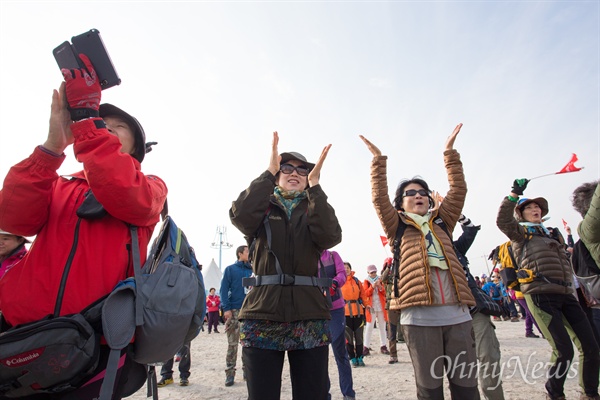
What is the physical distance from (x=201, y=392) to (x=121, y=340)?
4.98 m

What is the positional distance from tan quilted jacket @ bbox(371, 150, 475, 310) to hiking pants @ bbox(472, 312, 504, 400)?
39.8 inches

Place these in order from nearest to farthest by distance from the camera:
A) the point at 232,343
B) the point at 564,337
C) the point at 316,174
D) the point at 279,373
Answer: the point at 279,373, the point at 316,174, the point at 564,337, the point at 232,343

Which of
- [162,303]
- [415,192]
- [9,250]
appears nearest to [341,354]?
[415,192]

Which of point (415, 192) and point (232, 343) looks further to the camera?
point (232, 343)

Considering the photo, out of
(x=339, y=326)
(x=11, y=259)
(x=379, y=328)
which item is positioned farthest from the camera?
(x=379, y=328)

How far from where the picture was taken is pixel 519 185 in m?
4.37

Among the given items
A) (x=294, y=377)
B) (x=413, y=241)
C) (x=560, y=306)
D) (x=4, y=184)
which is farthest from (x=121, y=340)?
(x=560, y=306)

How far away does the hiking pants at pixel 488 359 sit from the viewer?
375cm

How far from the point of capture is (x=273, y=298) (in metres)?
2.50

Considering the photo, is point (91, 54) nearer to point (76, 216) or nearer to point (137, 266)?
point (76, 216)

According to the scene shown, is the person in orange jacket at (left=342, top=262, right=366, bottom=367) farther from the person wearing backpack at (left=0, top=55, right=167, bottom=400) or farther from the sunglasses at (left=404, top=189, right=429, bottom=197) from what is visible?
the person wearing backpack at (left=0, top=55, right=167, bottom=400)

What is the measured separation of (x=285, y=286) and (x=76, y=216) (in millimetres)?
1409

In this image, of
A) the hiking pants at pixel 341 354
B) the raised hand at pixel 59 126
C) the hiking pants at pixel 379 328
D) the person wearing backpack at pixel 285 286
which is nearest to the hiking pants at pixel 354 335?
the hiking pants at pixel 379 328

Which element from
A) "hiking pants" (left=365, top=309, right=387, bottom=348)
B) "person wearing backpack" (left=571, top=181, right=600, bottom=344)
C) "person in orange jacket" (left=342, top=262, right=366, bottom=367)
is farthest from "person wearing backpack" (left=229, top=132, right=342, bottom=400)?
"hiking pants" (left=365, top=309, right=387, bottom=348)
